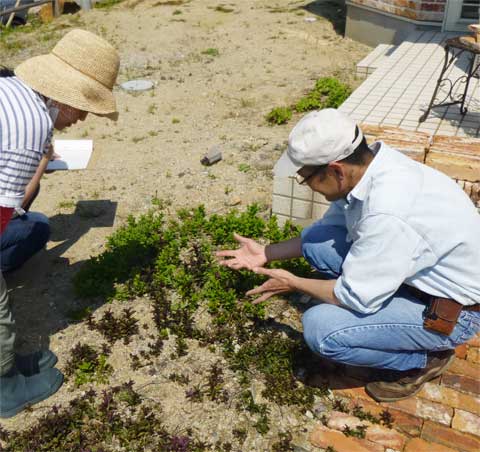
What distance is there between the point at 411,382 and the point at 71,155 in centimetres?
331

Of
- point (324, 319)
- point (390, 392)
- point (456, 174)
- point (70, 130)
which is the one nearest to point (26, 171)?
point (324, 319)

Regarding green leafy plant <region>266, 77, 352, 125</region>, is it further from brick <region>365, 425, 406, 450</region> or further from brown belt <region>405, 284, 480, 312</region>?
brick <region>365, 425, 406, 450</region>

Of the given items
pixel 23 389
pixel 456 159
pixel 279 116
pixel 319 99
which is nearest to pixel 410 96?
pixel 319 99

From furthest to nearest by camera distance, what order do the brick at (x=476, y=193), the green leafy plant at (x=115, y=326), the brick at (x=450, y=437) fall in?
the brick at (x=476, y=193) → the green leafy plant at (x=115, y=326) → the brick at (x=450, y=437)

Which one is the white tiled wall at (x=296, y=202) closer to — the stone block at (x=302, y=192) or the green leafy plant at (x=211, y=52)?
the stone block at (x=302, y=192)

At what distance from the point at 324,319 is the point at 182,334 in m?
1.12

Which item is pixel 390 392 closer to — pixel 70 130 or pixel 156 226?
pixel 156 226

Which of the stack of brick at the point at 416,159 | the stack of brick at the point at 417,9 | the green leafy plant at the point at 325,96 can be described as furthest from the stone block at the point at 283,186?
the stack of brick at the point at 417,9

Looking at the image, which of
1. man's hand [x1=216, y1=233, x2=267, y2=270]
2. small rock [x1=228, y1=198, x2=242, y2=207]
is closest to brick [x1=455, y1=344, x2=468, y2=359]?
man's hand [x1=216, y1=233, x2=267, y2=270]

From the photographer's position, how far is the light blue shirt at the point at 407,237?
2441 mm

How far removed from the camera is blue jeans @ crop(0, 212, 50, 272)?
388 cm

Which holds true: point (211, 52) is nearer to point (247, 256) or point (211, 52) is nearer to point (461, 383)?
point (247, 256)

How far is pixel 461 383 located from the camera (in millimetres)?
3184

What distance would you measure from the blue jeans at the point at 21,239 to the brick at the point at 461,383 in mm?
3041
